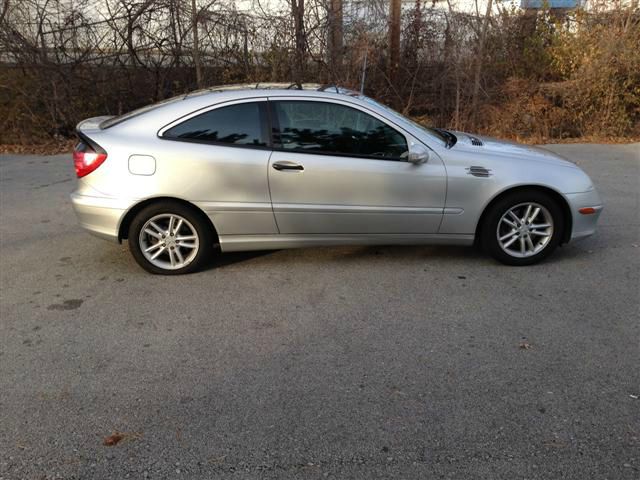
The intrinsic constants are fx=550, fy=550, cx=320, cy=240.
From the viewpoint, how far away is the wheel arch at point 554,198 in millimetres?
4625

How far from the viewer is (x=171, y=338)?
11.9 feet

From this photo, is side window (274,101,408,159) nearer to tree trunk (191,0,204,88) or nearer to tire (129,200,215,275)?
tire (129,200,215,275)

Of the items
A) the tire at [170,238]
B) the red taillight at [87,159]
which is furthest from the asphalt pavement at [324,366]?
the red taillight at [87,159]

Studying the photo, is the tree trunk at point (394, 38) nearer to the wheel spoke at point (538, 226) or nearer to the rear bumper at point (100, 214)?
the wheel spoke at point (538, 226)

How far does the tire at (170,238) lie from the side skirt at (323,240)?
0.20 meters

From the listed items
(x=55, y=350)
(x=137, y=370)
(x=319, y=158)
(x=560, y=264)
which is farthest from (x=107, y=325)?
(x=560, y=264)

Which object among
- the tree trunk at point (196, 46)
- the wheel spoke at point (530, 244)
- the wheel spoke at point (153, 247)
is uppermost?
the tree trunk at point (196, 46)

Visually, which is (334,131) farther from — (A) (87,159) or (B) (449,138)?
(A) (87,159)

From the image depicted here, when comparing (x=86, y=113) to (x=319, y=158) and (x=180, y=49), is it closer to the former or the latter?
(x=180, y=49)

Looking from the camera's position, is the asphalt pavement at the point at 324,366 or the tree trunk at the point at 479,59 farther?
the tree trunk at the point at 479,59

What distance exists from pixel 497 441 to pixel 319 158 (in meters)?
2.60

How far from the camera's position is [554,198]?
4.70 m

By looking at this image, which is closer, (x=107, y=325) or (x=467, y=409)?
(x=467, y=409)

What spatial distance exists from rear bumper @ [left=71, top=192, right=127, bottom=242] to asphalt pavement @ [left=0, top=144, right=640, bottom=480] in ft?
1.31
